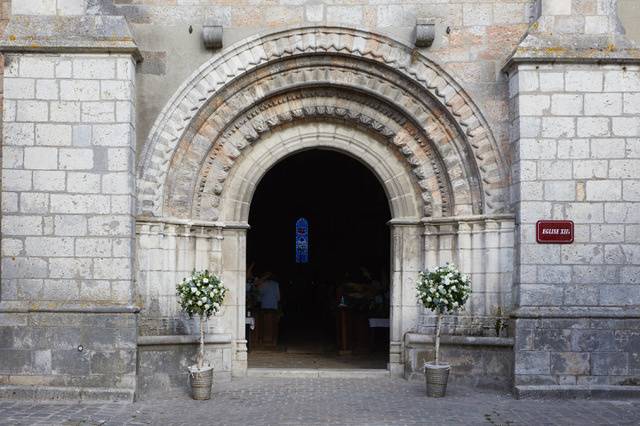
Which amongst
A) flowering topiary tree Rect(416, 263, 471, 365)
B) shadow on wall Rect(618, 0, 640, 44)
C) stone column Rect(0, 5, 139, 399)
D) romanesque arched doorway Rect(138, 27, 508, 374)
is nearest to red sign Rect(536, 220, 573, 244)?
romanesque arched doorway Rect(138, 27, 508, 374)

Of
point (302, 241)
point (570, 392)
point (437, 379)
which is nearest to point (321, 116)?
point (437, 379)

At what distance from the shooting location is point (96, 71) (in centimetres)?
840

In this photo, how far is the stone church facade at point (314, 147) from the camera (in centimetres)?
827

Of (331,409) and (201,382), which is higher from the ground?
(201,382)

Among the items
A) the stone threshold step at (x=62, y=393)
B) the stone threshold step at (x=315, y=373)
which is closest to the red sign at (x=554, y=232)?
the stone threshold step at (x=315, y=373)

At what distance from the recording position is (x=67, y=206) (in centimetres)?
828

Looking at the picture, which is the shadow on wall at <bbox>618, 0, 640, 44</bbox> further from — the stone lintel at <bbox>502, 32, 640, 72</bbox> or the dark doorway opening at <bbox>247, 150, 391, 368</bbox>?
the dark doorway opening at <bbox>247, 150, 391, 368</bbox>

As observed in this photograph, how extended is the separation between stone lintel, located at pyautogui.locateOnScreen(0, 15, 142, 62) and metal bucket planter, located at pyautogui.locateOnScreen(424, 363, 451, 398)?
4.68 metres

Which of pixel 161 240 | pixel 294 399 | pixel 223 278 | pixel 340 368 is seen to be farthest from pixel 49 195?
pixel 340 368

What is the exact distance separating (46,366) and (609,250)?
6101 mm

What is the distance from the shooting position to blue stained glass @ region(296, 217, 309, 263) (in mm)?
20172

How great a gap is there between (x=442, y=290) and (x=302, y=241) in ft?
39.6

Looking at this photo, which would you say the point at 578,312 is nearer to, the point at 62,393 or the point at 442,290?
the point at 442,290

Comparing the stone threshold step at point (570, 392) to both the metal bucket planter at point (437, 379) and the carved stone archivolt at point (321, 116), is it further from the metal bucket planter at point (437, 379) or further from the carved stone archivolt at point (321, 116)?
the carved stone archivolt at point (321, 116)
